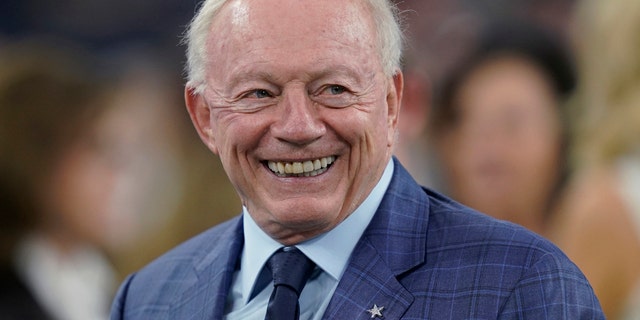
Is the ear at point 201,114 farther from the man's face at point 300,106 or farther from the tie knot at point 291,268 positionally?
the tie knot at point 291,268

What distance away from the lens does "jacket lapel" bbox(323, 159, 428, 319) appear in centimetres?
227

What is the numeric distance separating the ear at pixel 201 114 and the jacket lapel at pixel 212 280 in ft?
0.74

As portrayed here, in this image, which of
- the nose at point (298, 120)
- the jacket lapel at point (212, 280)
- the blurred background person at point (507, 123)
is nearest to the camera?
the nose at point (298, 120)

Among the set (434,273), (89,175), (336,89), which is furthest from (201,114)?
(89,175)

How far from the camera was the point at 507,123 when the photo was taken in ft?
13.7

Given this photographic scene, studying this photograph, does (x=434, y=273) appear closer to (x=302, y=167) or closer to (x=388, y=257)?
(x=388, y=257)

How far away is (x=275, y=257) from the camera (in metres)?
2.44

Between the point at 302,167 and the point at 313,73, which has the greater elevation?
the point at 313,73

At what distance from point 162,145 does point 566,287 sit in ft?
9.61

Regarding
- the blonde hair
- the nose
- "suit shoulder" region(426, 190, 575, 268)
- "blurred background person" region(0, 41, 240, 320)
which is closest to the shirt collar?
"suit shoulder" region(426, 190, 575, 268)

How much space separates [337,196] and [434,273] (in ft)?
0.82

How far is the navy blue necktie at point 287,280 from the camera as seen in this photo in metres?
2.31

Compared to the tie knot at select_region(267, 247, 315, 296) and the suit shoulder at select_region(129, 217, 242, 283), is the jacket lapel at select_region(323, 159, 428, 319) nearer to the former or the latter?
the tie knot at select_region(267, 247, 315, 296)

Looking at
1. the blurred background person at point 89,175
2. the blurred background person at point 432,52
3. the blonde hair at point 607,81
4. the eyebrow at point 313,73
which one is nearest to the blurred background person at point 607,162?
the blonde hair at point 607,81
